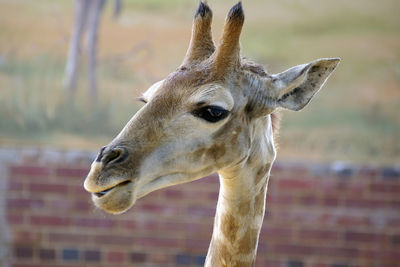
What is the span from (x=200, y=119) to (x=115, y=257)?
2.76 meters

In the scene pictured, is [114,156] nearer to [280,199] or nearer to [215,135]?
[215,135]

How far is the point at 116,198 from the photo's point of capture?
204cm

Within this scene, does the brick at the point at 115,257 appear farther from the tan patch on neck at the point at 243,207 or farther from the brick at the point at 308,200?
the tan patch on neck at the point at 243,207

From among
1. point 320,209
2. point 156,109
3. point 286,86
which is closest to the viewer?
point 156,109

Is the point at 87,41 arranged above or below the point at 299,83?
above

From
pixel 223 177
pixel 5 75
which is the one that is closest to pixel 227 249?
pixel 223 177

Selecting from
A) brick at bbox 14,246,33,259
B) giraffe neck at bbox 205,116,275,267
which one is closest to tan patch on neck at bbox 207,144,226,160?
giraffe neck at bbox 205,116,275,267

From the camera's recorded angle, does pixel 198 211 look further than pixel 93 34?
No

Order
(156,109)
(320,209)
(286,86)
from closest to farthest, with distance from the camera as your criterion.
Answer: (156,109) < (286,86) < (320,209)

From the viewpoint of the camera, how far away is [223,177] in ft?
8.17

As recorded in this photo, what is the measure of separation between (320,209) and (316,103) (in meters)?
0.77

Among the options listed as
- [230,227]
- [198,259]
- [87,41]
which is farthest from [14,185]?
[230,227]

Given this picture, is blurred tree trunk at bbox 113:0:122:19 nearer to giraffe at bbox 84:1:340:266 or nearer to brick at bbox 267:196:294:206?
brick at bbox 267:196:294:206

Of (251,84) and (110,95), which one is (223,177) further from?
(110,95)
